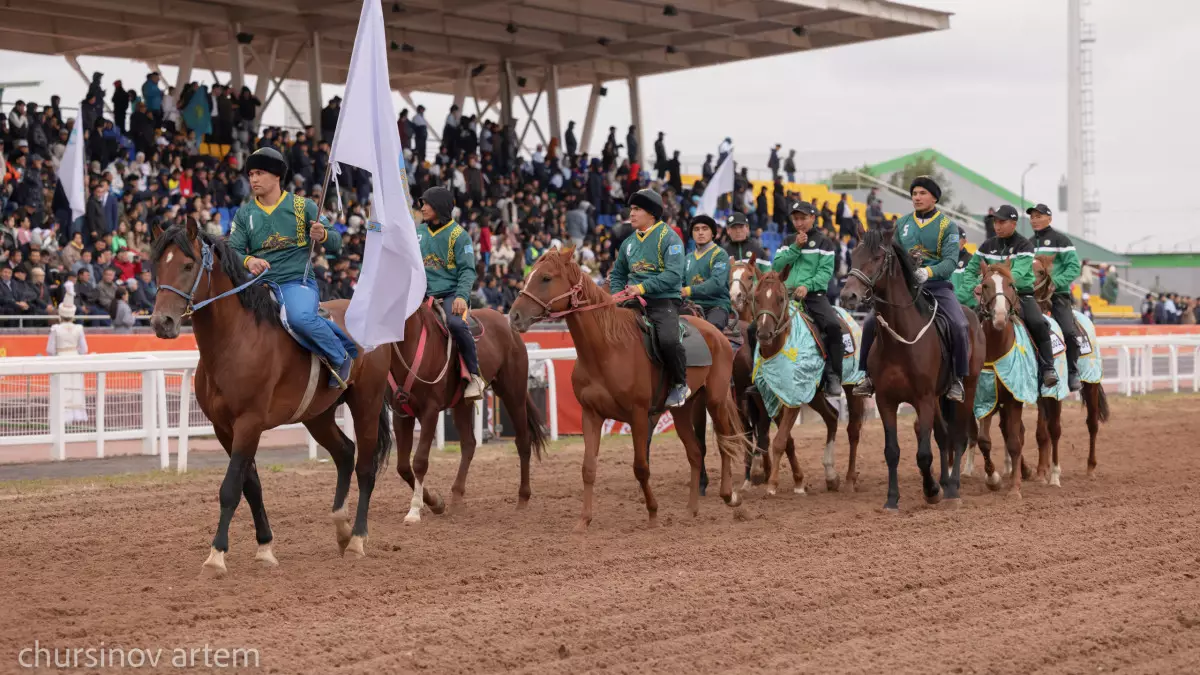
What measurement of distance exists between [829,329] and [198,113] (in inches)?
661

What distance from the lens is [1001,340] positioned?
12.5 metres

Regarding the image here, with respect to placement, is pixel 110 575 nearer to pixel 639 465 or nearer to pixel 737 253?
pixel 639 465

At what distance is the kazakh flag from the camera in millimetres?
25406

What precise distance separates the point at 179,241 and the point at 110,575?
84.0 inches

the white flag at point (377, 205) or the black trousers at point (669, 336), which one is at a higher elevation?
the white flag at point (377, 205)

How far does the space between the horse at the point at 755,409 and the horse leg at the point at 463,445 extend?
215cm

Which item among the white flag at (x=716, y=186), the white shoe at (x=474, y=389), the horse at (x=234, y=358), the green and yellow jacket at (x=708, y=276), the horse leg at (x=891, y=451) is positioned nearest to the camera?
the horse at (x=234, y=358)

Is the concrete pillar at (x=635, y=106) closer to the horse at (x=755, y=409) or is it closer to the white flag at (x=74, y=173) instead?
the white flag at (x=74, y=173)

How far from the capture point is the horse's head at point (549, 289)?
9.47 m

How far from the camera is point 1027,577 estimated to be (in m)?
7.88

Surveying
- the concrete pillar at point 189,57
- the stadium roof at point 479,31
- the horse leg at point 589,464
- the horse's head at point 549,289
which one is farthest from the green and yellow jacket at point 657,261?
the concrete pillar at point 189,57

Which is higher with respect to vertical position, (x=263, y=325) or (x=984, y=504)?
(x=263, y=325)

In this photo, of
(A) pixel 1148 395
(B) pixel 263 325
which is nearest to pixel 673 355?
(B) pixel 263 325

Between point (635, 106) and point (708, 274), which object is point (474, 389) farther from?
point (635, 106)
